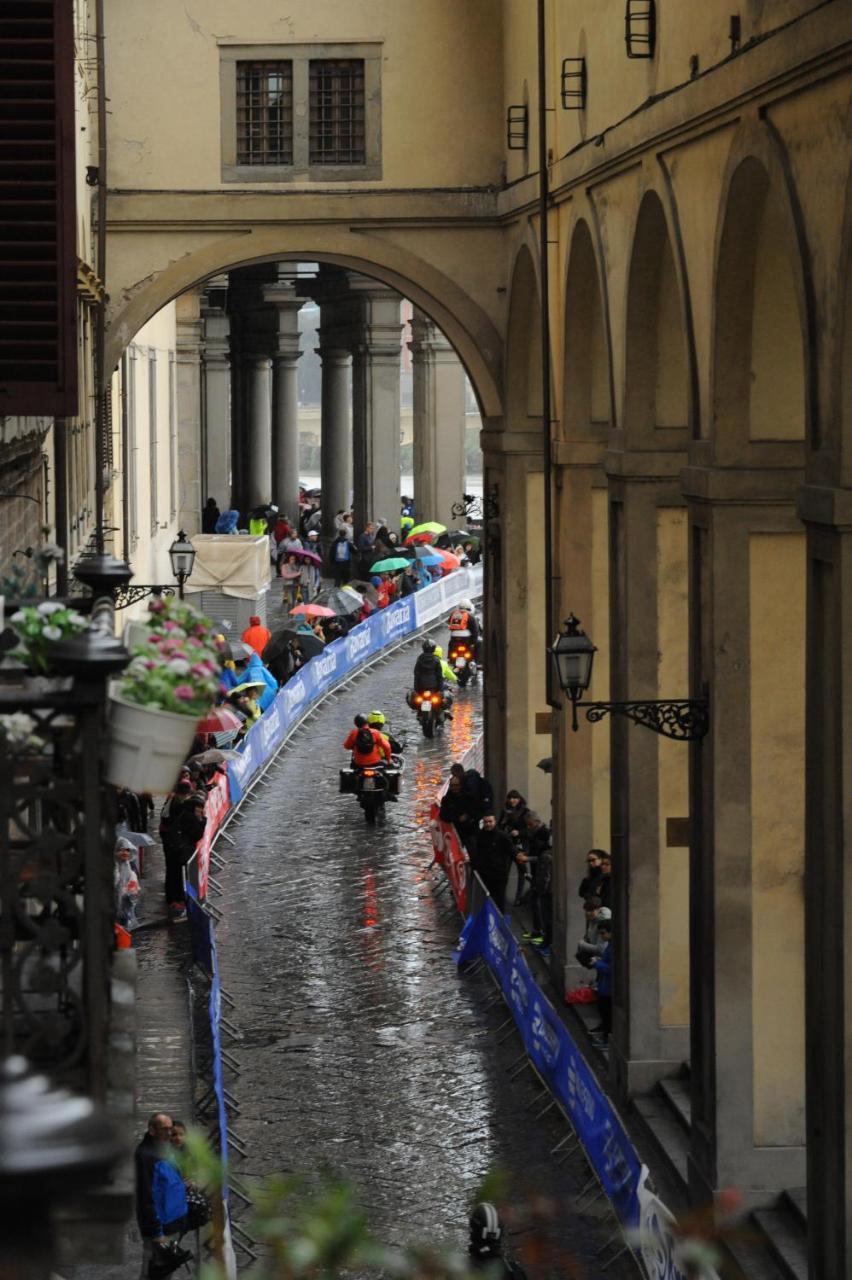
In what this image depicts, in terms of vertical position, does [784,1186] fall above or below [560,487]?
below

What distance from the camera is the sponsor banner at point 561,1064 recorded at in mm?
13117

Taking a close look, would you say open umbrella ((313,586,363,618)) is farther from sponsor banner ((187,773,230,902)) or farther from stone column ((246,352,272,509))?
stone column ((246,352,272,509))

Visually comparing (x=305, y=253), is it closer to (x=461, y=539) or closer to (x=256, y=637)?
(x=256, y=637)

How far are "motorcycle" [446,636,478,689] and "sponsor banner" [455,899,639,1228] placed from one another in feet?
50.1

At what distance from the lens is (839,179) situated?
417 inches

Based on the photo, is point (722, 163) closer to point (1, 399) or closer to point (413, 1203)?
point (1, 399)

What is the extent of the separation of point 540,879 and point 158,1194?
32.3ft

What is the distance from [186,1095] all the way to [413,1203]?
7.64 ft

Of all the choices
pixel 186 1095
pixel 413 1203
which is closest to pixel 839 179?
pixel 413 1203

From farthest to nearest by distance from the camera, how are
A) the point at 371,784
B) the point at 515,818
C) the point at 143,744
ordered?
the point at 371,784 → the point at 515,818 → the point at 143,744

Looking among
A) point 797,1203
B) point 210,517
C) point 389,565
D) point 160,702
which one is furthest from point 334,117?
point 210,517

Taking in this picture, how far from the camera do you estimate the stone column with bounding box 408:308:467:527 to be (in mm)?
49844

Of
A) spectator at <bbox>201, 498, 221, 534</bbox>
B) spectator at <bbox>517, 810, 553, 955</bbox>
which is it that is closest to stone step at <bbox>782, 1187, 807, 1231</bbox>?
spectator at <bbox>517, 810, 553, 955</bbox>

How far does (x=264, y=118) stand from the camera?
24141 mm
